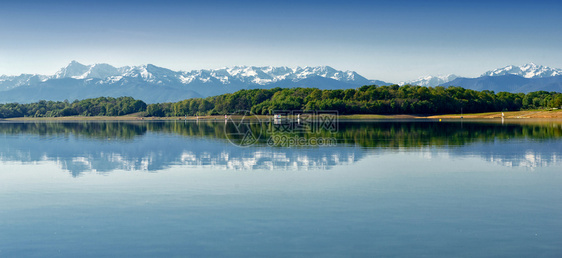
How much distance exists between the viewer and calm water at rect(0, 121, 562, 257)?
15531 mm

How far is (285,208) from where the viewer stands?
20.5 metres

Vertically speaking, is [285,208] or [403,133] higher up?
[403,133]

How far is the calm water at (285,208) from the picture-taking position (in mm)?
15531

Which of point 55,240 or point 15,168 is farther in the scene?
point 15,168

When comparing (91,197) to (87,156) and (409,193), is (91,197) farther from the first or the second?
(87,156)

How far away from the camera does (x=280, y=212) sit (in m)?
19.7

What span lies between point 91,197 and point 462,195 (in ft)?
57.3

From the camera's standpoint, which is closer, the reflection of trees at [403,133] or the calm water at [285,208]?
the calm water at [285,208]

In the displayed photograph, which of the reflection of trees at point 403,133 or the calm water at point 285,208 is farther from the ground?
the reflection of trees at point 403,133

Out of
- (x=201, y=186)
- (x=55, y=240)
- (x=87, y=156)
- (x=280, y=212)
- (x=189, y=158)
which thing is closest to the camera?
(x=55, y=240)

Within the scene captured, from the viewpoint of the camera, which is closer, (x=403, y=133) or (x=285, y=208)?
(x=285, y=208)

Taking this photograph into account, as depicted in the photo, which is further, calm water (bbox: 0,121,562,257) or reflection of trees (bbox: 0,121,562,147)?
reflection of trees (bbox: 0,121,562,147)

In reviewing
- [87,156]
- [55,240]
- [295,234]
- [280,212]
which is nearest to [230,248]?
[295,234]

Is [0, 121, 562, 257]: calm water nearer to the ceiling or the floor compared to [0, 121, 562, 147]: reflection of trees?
nearer to the floor
